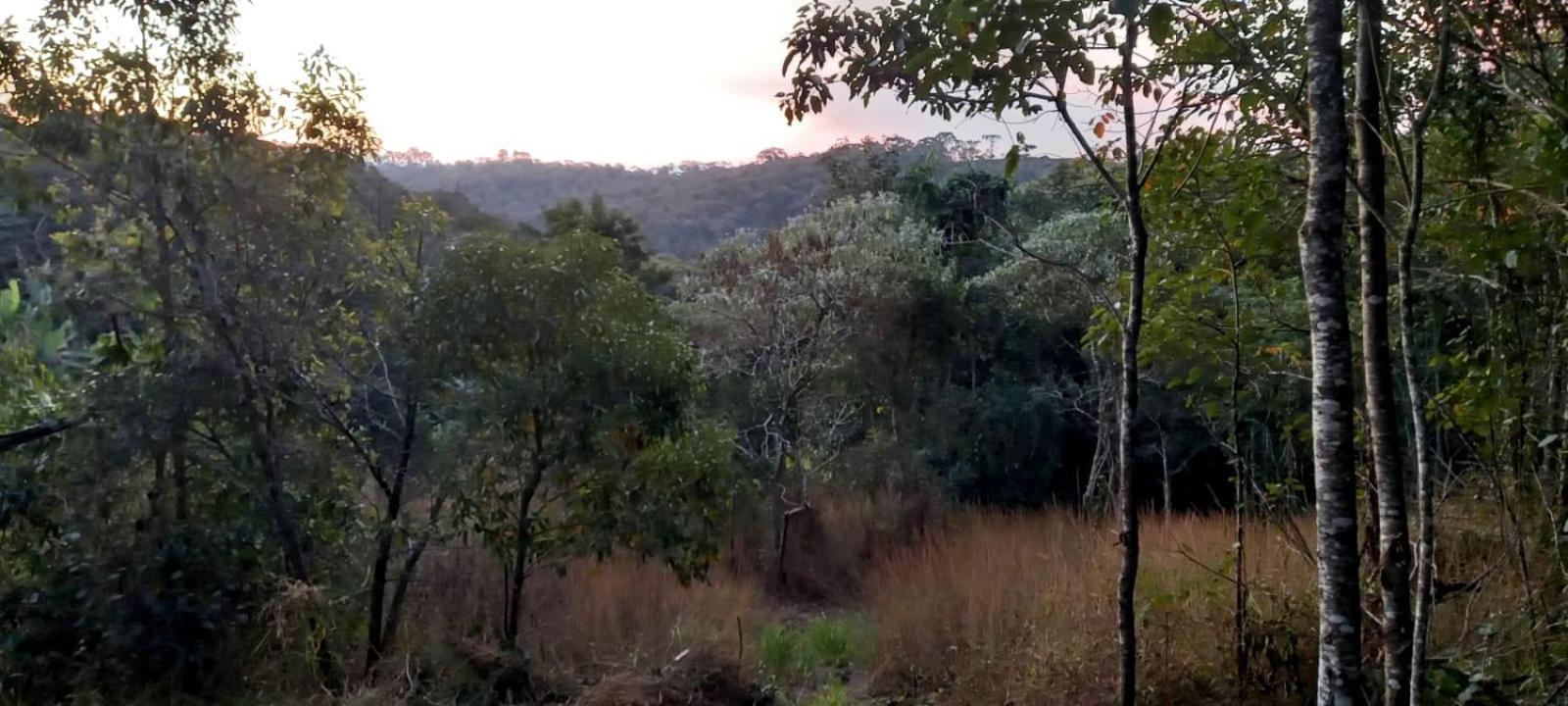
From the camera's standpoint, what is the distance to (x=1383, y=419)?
3.41 m

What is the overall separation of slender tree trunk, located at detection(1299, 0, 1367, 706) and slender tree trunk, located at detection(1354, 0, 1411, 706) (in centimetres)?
7

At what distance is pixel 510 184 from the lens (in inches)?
1487

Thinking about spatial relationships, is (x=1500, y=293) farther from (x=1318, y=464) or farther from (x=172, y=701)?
(x=172, y=701)

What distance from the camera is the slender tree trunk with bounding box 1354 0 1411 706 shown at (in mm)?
3410

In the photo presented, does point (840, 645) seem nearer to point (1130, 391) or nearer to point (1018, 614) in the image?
point (1018, 614)

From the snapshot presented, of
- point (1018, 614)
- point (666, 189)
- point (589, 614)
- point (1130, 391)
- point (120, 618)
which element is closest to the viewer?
point (1130, 391)

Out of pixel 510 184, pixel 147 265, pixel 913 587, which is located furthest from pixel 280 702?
pixel 510 184

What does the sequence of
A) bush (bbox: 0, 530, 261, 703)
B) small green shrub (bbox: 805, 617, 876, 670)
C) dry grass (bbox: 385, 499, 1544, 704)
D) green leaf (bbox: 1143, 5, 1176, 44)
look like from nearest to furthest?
green leaf (bbox: 1143, 5, 1176, 44)
dry grass (bbox: 385, 499, 1544, 704)
bush (bbox: 0, 530, 261, 703)
small green shrub (bbox: 805, 617, 876, 670)

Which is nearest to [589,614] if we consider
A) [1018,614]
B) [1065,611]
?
[1018,614]

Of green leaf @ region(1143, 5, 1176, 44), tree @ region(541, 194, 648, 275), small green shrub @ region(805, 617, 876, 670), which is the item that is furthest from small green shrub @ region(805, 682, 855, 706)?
tree @ region(541, 194, 648, 275)

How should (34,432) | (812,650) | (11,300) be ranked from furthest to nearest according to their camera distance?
(11,300) → (812,650) → (34,432)

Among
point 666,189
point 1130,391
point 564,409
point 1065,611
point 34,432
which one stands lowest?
point 1065,611

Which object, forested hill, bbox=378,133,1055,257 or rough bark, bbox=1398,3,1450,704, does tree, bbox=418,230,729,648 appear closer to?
rough bark, bbox=1398,3,1450,704

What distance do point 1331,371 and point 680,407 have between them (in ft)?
14.9
